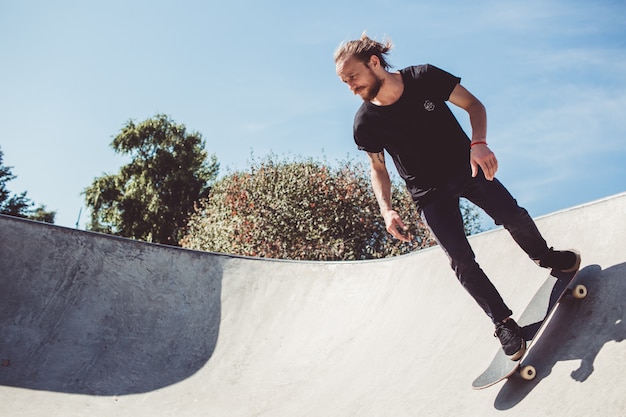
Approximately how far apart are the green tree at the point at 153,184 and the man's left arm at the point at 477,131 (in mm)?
22675

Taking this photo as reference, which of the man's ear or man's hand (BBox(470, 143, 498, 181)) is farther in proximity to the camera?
the man's ear

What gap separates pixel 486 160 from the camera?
3.10 meters

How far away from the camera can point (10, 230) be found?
6.76m

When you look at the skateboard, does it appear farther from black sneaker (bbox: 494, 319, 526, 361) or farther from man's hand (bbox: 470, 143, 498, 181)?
man's hand (bbox: 470, 143, 498, 181)

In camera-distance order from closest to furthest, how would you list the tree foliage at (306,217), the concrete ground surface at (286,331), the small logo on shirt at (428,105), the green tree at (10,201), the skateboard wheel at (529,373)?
the skateboard wheel at (529,373) → the concrete ground surface at (286,331) → the small logo on shirt at (428,105) → the tree foliage at (306,217) → the green tree at (10,201)

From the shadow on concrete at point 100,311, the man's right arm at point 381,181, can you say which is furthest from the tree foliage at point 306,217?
the man's right arm at point 381,181

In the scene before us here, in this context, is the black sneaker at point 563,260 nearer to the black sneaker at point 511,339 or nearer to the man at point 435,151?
the man at point 435,151

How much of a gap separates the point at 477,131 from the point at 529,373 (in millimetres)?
1521

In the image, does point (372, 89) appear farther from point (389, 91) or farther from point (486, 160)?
point (486, 160)

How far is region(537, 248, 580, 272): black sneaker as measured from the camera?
12.0ft

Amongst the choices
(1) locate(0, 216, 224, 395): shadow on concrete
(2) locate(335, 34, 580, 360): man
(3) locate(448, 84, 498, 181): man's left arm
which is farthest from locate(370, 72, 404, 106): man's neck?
(1) locate(0, 216, 224, 395): shadow on concrete

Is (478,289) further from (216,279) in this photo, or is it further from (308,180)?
(308,180)

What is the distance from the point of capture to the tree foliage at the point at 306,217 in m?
14.2

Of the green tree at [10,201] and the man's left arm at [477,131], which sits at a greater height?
the green tree at [10,201]
